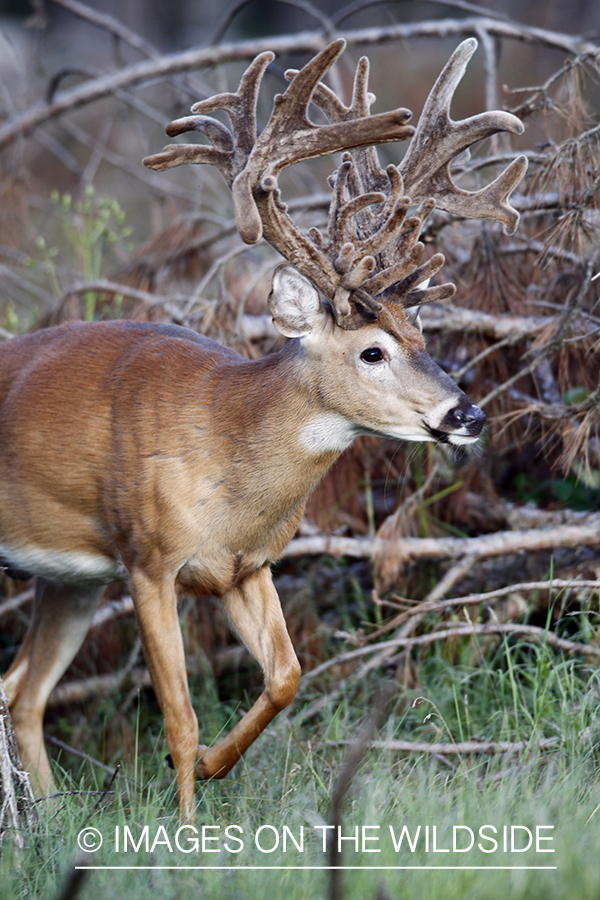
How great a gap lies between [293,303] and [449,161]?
0.73 m

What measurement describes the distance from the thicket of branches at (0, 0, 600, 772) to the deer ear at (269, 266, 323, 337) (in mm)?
786

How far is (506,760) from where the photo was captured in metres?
3.49

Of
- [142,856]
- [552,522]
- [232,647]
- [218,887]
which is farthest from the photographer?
[232,647]

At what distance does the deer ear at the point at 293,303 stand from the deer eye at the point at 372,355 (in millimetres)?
210

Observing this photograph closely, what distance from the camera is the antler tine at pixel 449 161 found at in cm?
351

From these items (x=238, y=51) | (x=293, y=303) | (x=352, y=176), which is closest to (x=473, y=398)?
(x=352, y=176)

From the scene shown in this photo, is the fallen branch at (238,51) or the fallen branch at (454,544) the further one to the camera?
the fallen branch at (238,51)

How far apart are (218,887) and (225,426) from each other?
1.64 metres

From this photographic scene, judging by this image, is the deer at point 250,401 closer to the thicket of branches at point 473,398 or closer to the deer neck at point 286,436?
the deer neck at point 286,436

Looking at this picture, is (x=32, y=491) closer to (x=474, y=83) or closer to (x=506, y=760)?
(x=506, y=760)

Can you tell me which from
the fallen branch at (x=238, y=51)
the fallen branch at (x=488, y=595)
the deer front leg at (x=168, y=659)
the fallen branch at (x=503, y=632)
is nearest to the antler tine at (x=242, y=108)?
the deer front leg at (x=168, y=659)

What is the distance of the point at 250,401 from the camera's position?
3.69 m

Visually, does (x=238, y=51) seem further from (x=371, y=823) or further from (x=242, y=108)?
(x=371, y=823)

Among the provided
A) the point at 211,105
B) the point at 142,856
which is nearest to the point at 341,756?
the point at 142,856
